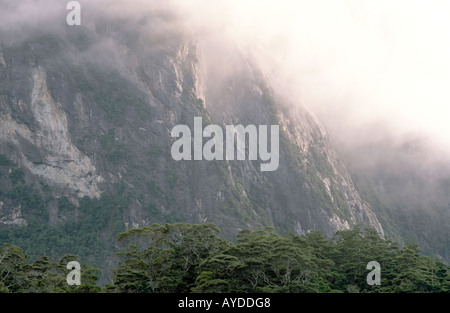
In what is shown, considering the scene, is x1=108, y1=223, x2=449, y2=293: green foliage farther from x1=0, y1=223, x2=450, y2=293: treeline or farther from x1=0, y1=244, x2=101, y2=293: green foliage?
x1=0, y1=244, x2=101, y2=293: green foliage

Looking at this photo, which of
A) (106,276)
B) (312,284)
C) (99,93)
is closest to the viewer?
(312,284)

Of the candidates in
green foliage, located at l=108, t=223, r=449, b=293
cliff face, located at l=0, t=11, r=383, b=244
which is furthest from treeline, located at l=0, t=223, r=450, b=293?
cliff face, located at l=0, t=11, r=383, b=244

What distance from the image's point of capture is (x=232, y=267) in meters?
59.1

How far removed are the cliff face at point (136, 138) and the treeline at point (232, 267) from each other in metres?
87.4

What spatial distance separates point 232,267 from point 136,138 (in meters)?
117

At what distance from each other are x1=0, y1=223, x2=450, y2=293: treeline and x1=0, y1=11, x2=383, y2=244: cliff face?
87.4m

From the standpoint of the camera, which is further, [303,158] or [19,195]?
[303,158]

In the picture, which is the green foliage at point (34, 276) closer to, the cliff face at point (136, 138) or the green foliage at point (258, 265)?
the green foliage at point (258, 265)
